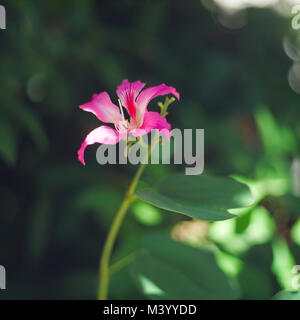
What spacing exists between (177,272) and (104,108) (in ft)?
0.98

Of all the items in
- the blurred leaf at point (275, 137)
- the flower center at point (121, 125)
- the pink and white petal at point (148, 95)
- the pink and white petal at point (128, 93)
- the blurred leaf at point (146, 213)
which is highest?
the blurred leaf at point (275, 137)

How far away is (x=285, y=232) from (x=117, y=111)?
600 millimetres

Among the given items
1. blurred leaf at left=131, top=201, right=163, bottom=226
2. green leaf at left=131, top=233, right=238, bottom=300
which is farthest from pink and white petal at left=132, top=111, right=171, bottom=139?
blurred leaf at left=131, top=201, right=163, bottom=226

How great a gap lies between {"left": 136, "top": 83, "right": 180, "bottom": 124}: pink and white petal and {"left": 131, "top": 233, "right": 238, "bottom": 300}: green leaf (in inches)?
10.7

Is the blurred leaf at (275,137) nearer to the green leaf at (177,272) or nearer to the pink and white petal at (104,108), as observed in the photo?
the green leaf at (177,272)

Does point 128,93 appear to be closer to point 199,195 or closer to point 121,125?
point 121,125

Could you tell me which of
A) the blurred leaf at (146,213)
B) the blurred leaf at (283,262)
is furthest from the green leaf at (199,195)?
the blurred leaf at (146,213)

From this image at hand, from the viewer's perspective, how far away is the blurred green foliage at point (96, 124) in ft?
2.74

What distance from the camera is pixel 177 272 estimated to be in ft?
2.09

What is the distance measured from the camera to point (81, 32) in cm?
104

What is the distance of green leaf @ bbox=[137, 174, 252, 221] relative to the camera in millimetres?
480

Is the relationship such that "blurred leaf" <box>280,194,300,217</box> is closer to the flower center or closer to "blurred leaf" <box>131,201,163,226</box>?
"blurred leaf" <box>131,201,163,226</box>

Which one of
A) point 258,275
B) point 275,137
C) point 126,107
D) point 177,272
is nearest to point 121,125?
point 126,107

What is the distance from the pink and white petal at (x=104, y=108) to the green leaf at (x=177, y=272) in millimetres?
269
